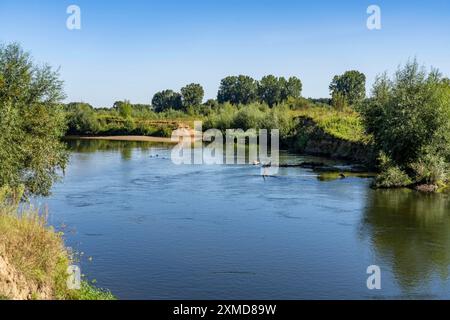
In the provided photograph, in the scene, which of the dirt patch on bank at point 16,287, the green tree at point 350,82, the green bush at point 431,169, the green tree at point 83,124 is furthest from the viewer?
the green tree at point 350,82

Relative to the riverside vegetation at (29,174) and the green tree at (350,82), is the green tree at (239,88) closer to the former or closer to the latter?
the green tree at (350,82)

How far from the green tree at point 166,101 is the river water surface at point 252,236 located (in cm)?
11905

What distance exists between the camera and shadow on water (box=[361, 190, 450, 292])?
19.1m

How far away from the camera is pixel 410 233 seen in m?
24.3

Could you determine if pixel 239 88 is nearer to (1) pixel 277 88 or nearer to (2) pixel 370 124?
(1) pixel 277 88

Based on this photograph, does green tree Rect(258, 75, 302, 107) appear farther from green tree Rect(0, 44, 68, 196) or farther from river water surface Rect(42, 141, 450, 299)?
green tree Rect(0, 44, 68, 196)

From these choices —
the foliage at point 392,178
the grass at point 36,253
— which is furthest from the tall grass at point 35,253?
the foliage at point 392,178

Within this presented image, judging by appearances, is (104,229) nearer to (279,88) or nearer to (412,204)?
(412,204)

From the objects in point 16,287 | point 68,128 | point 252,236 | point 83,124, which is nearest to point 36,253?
point 16,287

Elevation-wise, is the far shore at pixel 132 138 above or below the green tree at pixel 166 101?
below

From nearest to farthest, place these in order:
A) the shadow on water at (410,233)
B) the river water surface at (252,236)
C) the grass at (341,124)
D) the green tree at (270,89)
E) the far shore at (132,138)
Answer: the river water surface at (252,236) < the shadow on water at (410,233) < the grass at (341,124) < the far shore at (132,138) < the green tree at (270,89)

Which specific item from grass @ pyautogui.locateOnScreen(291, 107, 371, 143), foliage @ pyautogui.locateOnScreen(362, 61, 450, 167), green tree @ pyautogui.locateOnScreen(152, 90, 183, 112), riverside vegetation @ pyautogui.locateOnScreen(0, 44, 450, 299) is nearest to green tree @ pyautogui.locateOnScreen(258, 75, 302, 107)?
green tree @ pyautogui.locateOnScreen(152, 90, 183, 112)

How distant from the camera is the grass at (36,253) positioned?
12680 millimetres

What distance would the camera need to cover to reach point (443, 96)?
37.3 m
